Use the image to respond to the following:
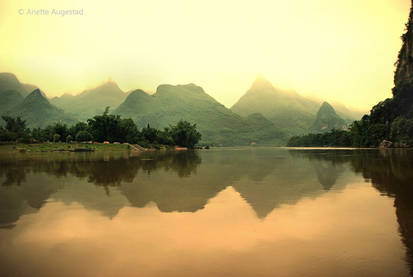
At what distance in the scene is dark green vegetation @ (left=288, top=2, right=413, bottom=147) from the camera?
90.4 metres

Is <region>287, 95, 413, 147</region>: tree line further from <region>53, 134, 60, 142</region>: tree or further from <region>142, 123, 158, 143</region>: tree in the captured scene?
<region>53, 134, 60, 142</region>: tree

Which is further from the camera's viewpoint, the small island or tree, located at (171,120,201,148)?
tree, located at (171,120,201,148)

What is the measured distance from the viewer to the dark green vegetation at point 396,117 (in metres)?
90.4

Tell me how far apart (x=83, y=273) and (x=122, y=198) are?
7208mm

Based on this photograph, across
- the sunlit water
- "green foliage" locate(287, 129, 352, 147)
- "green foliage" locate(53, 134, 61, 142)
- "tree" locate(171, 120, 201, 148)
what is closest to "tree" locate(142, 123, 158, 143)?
"tree" locate(171, 120, 201, 148)

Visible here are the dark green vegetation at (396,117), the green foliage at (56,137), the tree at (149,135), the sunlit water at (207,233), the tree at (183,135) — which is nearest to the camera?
the sunlit water at (207,233)

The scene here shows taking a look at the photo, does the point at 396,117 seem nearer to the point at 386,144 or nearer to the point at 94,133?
the point at 386,144

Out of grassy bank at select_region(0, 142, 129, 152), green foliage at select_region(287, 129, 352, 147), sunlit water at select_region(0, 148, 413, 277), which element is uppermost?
green foliage at select_region(287, 129, 352, 147)

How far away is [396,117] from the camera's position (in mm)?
100562

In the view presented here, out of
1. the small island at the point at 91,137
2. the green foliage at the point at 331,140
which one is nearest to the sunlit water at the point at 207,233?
the small island at the point at 91,137

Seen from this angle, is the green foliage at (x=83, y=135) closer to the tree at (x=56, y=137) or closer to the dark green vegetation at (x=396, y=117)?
the tree at (x=56, y=137)

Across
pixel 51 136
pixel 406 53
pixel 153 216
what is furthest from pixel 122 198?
pixel 406 53

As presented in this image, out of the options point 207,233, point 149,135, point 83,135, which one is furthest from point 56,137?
point 207,233

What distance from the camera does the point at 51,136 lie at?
9412cm
